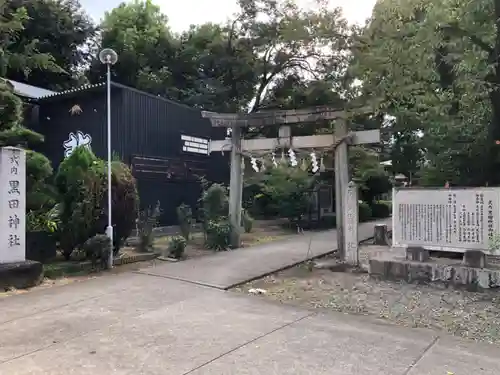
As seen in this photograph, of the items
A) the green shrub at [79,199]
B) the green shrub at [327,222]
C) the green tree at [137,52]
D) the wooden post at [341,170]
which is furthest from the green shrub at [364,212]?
the green shrub at [79,199]

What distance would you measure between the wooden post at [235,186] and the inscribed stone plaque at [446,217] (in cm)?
452

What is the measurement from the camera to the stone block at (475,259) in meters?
7.06

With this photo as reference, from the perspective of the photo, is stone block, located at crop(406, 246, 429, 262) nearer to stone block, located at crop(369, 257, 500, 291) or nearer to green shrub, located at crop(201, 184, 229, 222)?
stone block, located at crop(369, 257, 500, 291)

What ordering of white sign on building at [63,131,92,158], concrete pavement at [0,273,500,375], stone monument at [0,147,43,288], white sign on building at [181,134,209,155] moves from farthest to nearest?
1. white sign on building at [181,134,209,155]
2. white sign on building at [63,131,92,158]
3. stone monument at [0,147,43,288]
4. concrete pavement at [0,273,500,375]

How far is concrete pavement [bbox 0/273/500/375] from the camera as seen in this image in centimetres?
375

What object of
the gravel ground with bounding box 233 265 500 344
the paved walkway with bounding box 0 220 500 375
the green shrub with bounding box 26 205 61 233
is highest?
the green shrub with bounding box 26 205 61 233

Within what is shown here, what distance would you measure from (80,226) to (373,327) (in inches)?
232

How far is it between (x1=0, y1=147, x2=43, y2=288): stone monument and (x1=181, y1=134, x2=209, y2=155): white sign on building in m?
8.35

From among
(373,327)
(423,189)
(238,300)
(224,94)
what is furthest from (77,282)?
(224,94)

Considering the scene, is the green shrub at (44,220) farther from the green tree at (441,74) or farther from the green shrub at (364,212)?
the green shrub at (364,212)

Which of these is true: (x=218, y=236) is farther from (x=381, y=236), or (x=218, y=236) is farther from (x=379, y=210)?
(x=379, y=210)

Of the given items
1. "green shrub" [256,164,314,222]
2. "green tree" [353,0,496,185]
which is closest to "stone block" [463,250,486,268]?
"green tree" [353,0,496,185]

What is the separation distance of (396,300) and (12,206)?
6.21 meters

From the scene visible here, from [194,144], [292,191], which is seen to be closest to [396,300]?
[292,191]
